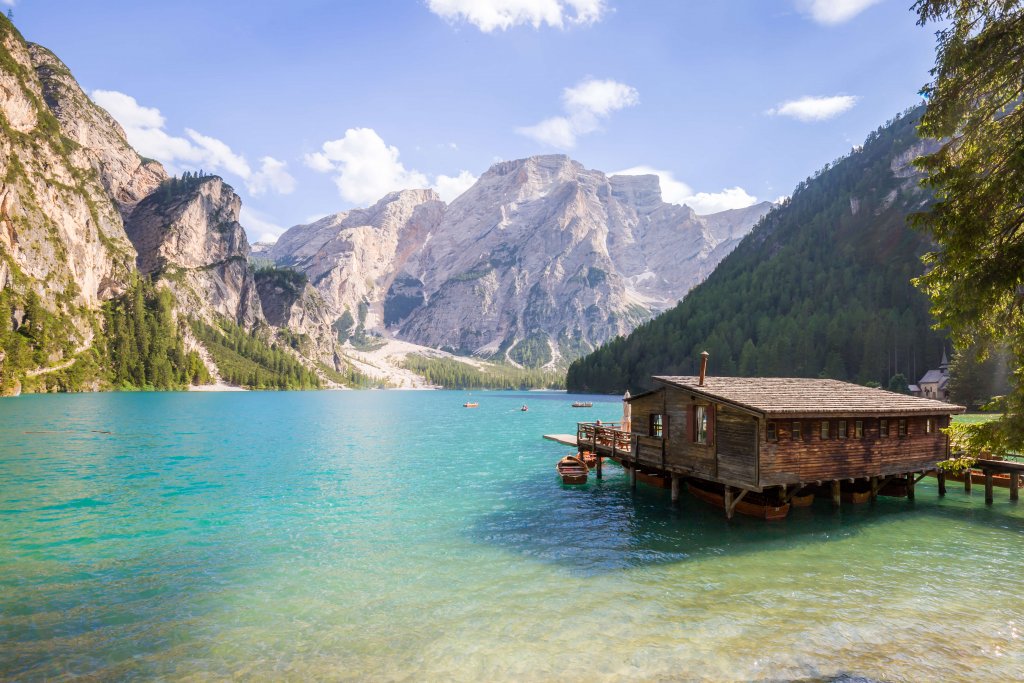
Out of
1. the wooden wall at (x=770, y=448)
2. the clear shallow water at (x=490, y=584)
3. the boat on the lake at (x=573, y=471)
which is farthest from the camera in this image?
the boat on the lake at (x=573, y=471)

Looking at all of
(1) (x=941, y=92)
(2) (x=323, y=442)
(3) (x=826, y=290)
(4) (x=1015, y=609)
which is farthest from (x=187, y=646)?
(3) (x=826, y=290)

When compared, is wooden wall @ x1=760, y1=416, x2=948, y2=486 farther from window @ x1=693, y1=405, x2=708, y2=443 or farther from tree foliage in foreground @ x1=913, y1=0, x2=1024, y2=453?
tree foliage in foreground @ x1=913, y1=0, x2=1024, y2=453

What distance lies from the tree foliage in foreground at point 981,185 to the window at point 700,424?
18613 mm

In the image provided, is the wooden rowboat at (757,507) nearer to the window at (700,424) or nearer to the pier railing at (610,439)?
the window at (700,424)

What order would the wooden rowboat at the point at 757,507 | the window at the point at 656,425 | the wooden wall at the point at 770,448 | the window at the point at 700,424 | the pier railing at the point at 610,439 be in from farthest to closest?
the pier railing at the point at 610,439
the window at the point at 656,425
the window at the point at 700,424
the wooden rowboat at the point at 757,507
the wooden wall at the point at 770,448

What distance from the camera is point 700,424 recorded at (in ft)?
105

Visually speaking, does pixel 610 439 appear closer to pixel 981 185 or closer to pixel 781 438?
pixel 781 438

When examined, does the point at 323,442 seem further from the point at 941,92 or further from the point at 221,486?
the point at 941,92

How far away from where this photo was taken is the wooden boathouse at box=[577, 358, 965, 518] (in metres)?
28.5

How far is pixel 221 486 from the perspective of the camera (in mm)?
42000

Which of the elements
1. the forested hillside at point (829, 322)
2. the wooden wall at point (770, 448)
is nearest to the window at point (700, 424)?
the wooden wall at point (770, 448)

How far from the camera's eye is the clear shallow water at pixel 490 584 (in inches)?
594

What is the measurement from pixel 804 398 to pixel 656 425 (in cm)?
899

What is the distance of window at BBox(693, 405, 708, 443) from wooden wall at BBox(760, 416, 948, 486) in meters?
3.93
